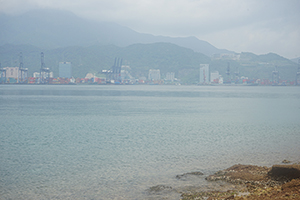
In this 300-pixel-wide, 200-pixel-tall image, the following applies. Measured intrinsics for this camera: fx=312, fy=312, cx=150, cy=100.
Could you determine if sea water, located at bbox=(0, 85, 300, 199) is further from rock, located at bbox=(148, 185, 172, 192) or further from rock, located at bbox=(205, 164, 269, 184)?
rock, located at bbox=(205, 164, 269, 184)

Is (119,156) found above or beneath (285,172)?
beneath

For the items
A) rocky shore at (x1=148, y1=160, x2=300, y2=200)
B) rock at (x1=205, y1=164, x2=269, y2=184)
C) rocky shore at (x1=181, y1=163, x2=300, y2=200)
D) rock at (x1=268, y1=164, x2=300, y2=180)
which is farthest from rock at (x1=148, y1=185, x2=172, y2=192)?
rock at (x1=268, y1=164, x2=300, y2=180)

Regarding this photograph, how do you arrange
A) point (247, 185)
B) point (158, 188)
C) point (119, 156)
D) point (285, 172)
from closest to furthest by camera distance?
1. point (247, 185)
2. point (285, 172)
3. point (158, 188)
4. point (119, 156)

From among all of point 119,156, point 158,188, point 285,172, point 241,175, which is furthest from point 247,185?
point 119,156

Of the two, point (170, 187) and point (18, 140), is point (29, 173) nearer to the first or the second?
point (170, 187)

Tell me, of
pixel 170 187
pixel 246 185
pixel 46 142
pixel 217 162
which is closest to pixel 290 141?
pixel 217 162

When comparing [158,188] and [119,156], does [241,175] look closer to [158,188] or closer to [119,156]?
[158,188]

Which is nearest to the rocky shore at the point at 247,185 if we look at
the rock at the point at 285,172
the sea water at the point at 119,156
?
the rock at the point at 285,172

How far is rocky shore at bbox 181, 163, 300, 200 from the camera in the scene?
865 centimetres

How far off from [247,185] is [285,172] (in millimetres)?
1408

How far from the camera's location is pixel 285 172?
1066 centimetres

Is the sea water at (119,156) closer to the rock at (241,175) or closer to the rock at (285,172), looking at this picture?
the rock at (241,175)

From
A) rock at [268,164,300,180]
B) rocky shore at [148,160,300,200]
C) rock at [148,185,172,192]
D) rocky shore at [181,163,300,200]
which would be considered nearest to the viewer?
rocky shore at [181,163,300,200]

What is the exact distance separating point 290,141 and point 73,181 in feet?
48.4
